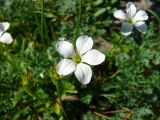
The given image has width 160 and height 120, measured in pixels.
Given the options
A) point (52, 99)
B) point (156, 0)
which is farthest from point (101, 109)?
point (156, 0)

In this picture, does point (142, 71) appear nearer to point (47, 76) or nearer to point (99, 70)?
point (99, 70)

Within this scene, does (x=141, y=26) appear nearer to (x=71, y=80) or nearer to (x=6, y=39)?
(x=71, y=80)

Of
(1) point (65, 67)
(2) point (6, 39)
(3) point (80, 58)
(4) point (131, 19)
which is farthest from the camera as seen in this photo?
(4) point (131, 19)

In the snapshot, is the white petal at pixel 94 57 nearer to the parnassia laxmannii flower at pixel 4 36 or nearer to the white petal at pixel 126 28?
the white petal at pixel 126 28

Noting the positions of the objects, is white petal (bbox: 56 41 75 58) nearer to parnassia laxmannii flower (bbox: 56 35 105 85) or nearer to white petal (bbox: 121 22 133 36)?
parnassia laxmannii flower (bbox: 56 35 105 85)

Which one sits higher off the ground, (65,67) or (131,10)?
(131,10)

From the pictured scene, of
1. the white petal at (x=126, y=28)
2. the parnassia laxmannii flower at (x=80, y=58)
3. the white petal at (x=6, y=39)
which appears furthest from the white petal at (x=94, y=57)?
the white petal at (x=6, y=39)

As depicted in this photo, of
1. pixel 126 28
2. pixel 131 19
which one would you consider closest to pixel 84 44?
pixel 126 28
